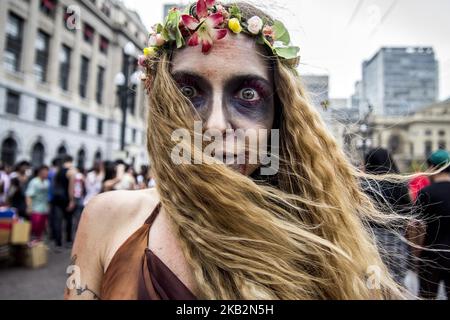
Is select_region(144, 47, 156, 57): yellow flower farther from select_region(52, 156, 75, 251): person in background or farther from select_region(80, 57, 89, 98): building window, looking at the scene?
select_region(80, 57, 89, 98): building window

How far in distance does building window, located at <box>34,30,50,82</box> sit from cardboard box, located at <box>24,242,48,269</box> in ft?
44.2

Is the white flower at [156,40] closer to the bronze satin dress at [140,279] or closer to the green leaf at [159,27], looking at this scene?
the green leaf at [159,27]

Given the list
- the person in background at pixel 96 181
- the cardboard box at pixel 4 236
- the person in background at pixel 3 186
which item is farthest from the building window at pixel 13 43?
the cardboard box at pixel 4 236

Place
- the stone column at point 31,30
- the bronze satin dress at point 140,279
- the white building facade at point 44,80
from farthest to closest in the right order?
the stone column at point 31,30
the white building facade at point 44,80
the bronze satin dress at point 140,279

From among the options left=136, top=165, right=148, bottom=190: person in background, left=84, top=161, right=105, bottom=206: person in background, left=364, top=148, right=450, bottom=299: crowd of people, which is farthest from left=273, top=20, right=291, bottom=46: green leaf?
left=84, top=161, right=105, bottom=206: person in background

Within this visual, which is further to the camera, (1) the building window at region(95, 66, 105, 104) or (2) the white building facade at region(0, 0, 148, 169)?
(1) the building window at region(95, 66, 105, 104)

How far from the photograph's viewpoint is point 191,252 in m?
0.60

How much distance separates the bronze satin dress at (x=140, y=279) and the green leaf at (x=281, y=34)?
1.85 feet

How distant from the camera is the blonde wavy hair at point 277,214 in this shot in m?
0.59

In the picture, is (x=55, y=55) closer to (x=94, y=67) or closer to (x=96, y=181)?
(x=94, y=67)

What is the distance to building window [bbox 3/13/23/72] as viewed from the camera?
13528 mm

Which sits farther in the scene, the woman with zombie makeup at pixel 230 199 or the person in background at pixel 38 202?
the person in background at pixel 38 202
